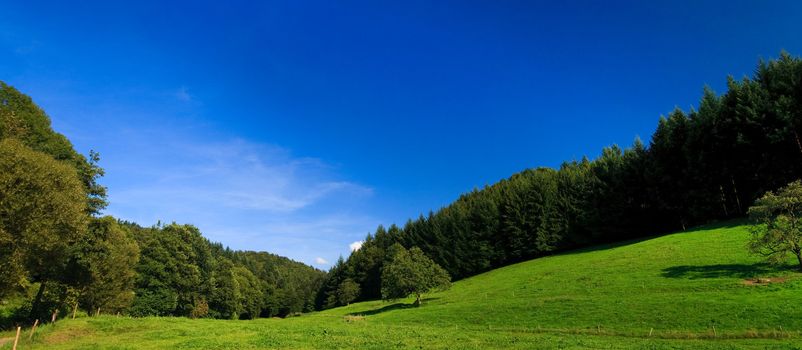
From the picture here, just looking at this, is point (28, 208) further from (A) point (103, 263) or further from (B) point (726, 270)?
(B) point (726, 270)

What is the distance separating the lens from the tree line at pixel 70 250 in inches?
1181

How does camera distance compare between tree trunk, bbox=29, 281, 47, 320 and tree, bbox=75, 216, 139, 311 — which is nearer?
tree trunk, bbox=29, 281, 47, 320

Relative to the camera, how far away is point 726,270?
142 feet

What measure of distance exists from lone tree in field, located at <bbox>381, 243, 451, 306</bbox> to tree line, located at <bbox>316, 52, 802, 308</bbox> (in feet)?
122

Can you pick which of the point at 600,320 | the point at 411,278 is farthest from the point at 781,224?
the point at 411,278

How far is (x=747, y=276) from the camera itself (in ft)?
132

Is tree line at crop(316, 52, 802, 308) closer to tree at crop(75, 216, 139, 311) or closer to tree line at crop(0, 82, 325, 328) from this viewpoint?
tree line at crop(0, 82, 325, 328)

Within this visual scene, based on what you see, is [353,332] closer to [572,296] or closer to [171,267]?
[572,296]

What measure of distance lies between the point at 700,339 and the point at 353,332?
28375 mm

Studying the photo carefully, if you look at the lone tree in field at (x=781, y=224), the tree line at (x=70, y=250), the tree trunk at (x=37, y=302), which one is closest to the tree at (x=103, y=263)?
the tree line at (x=70, y=250)

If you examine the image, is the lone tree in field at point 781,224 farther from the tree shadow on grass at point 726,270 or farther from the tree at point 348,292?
the tree at point 348,292

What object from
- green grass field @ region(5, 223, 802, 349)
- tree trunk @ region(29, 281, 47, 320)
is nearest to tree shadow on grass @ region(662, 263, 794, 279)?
green grass field @ region(5, 223, 802, 349)

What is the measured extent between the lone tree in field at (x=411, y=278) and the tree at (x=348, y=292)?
52021mm

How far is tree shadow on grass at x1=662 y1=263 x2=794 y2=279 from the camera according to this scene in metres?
40.5
